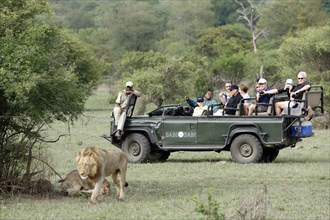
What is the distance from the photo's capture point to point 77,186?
1461 centimetres

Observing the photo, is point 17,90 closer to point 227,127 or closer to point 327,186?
point 327,186

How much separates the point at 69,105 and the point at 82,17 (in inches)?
4687

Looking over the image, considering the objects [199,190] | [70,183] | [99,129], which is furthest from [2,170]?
[99,129]

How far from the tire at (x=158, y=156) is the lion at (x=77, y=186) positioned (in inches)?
275

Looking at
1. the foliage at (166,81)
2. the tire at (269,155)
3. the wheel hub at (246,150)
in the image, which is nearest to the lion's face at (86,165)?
the wheel hub at (246,150)

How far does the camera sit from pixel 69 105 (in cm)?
1420

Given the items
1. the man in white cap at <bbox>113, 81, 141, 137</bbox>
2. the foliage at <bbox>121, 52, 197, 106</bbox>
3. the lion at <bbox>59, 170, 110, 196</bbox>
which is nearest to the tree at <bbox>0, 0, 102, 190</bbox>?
the lion at <bbox>59, 170, 110, 196</bbox>

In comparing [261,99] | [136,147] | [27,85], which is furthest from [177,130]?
[27,85]

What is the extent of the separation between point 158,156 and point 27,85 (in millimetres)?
9372

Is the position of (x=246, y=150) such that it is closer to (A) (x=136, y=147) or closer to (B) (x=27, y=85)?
(A) (x=136, y=147)

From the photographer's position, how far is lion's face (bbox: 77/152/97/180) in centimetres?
1339

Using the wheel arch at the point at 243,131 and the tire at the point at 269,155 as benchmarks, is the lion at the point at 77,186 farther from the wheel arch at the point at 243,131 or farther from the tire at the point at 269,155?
the tire at the point at 269,155

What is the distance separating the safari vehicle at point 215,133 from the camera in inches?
803

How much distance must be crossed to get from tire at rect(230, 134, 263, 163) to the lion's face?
7.77 meters
